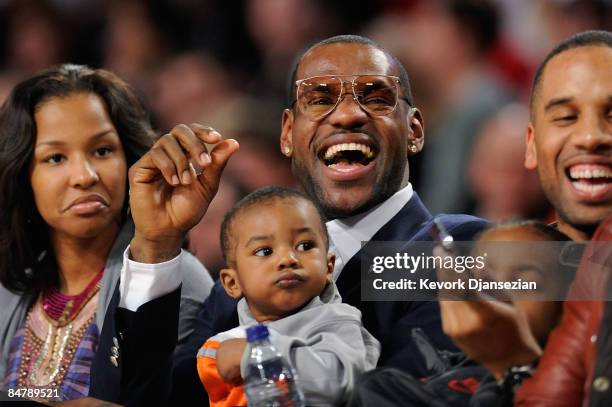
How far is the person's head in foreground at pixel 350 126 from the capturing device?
2.31 metres

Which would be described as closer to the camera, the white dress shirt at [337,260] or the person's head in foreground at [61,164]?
the white dress shirt at [337,260]

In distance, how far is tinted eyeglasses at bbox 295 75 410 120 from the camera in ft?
7.59

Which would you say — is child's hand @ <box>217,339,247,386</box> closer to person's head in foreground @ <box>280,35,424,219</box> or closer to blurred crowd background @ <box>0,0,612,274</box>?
person's head in foreground @ <box>280,35,424,219</box>

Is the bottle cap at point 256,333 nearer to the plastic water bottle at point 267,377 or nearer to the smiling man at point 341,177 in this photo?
the plastic water bottle at point 267,377

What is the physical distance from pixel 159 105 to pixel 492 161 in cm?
158

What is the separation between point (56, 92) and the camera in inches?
103

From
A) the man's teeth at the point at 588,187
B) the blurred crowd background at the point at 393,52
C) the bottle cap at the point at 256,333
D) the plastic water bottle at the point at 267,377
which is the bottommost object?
the plastic water bottle at the point at 267,377

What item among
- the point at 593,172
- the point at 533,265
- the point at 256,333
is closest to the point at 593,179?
the point at 593,172

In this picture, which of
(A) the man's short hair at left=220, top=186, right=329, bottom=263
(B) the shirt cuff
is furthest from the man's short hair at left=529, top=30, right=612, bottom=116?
(B) the shirt cuff

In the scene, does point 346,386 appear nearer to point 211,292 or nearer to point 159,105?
point 211,292

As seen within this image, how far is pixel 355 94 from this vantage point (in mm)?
2309

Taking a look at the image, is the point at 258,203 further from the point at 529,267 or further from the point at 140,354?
the point at 529,267

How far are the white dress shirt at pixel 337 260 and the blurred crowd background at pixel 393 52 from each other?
688 millimetres

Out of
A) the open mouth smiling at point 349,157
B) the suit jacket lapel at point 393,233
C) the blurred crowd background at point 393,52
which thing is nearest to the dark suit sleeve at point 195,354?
the suit jacket lapel at point 393,233
